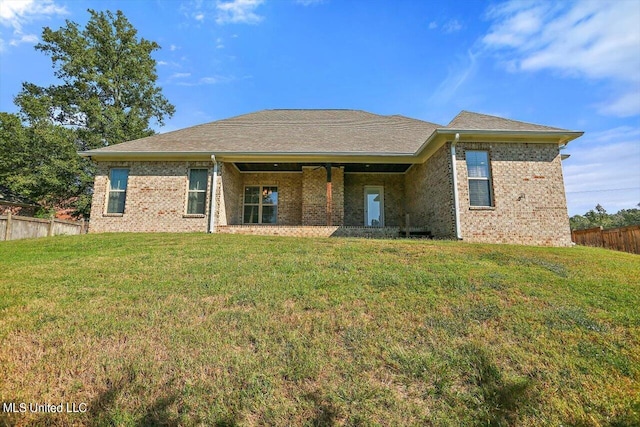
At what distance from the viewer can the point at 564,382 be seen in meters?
3.01

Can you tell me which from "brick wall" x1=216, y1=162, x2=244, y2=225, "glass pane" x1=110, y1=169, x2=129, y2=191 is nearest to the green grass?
"brick wall" x1=216, y1=162, x2=244, y2=225

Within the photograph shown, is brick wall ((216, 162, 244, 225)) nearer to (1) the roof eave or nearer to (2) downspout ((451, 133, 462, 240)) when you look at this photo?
(1) the roof eave

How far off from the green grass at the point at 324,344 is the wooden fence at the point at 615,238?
23.8 feet

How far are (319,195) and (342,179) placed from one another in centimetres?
117

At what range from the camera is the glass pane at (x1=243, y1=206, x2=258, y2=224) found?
14.4 metres

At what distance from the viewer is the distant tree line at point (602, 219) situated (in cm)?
3841

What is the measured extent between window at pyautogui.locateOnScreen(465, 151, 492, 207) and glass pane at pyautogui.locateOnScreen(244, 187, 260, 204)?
28.5 ft

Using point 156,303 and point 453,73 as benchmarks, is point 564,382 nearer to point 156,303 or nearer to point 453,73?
point 156,303

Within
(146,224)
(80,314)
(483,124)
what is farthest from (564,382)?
(146,224)

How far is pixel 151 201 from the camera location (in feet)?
40.0

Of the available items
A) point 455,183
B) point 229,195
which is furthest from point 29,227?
point 455,183

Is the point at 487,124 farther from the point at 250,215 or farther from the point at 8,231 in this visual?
the point at 8,231

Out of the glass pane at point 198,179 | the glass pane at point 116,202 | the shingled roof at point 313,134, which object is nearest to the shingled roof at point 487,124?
the shingled roof at point 313,134

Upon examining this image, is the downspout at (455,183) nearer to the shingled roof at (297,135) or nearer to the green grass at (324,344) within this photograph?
the shingled roof at (297,135)
